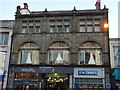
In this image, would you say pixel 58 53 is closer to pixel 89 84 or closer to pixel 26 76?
pixel 26 76

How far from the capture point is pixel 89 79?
69.8 feet

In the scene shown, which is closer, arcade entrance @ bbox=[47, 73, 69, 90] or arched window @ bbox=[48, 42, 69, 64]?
arched window @ bbox=[48, 42, 69, 64]

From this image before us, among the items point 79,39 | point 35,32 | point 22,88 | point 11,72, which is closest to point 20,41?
point 35,32

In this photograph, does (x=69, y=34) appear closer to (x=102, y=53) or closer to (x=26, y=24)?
(x=102, y=53)

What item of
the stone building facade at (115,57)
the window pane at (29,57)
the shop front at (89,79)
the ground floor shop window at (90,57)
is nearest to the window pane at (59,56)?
the window pane at (29,57)

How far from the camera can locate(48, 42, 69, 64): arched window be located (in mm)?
22400

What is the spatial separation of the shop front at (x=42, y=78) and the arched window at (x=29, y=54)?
1144 millimetres

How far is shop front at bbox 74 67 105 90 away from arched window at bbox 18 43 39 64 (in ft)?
21.4

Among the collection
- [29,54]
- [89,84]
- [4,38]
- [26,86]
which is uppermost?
[4,38]

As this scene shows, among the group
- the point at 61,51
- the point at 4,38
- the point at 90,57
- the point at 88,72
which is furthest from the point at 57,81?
the point at 4,38

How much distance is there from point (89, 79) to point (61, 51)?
572 centimetres

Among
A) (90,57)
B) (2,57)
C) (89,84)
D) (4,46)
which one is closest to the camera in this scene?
(89,84)

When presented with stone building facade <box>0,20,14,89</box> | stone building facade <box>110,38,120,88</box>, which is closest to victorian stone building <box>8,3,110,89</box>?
stone building facade <box>0,20,14,89</box>

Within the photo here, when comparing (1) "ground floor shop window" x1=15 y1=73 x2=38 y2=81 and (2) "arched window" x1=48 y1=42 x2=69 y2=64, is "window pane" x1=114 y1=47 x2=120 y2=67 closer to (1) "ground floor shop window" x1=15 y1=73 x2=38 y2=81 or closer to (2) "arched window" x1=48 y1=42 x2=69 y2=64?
(2) "arched window" x1=48 y1=42 x2=69 y2=64
